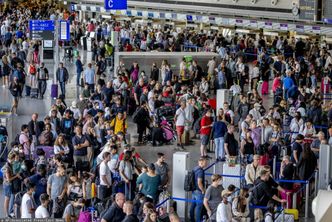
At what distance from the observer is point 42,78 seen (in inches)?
1138

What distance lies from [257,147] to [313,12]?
19055 mm

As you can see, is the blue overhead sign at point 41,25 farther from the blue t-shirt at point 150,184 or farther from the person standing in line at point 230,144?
the blue t-shirt at point 150,184

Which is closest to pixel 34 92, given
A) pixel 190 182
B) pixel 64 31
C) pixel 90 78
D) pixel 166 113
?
pixel 90 78

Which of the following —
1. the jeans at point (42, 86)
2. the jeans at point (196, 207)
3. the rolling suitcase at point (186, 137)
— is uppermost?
the jeans at point (42, 86)

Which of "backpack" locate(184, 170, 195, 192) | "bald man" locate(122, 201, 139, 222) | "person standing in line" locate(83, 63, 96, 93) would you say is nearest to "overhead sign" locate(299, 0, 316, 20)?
"person standing in line" locate(83, 63, 96, 93)

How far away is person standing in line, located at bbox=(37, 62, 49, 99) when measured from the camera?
28.6 metres

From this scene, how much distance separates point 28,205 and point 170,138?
876 cm

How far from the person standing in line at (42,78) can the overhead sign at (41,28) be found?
0.91m

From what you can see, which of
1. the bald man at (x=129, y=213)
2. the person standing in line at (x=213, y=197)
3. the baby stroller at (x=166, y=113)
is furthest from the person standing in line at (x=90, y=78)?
the bald man at (x=129, y=213)

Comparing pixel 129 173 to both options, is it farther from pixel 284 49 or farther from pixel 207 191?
pixel 284 49

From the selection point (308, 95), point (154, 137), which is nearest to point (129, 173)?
point (154, 137)

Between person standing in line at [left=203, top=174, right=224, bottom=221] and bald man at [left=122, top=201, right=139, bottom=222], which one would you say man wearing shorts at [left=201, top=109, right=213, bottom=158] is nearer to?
person standing in line at [left=203, top=174, right=224, bottom=221]

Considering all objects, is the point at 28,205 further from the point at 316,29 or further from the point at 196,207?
the point at 316,29

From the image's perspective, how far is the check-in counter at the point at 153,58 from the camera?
31125 mm
